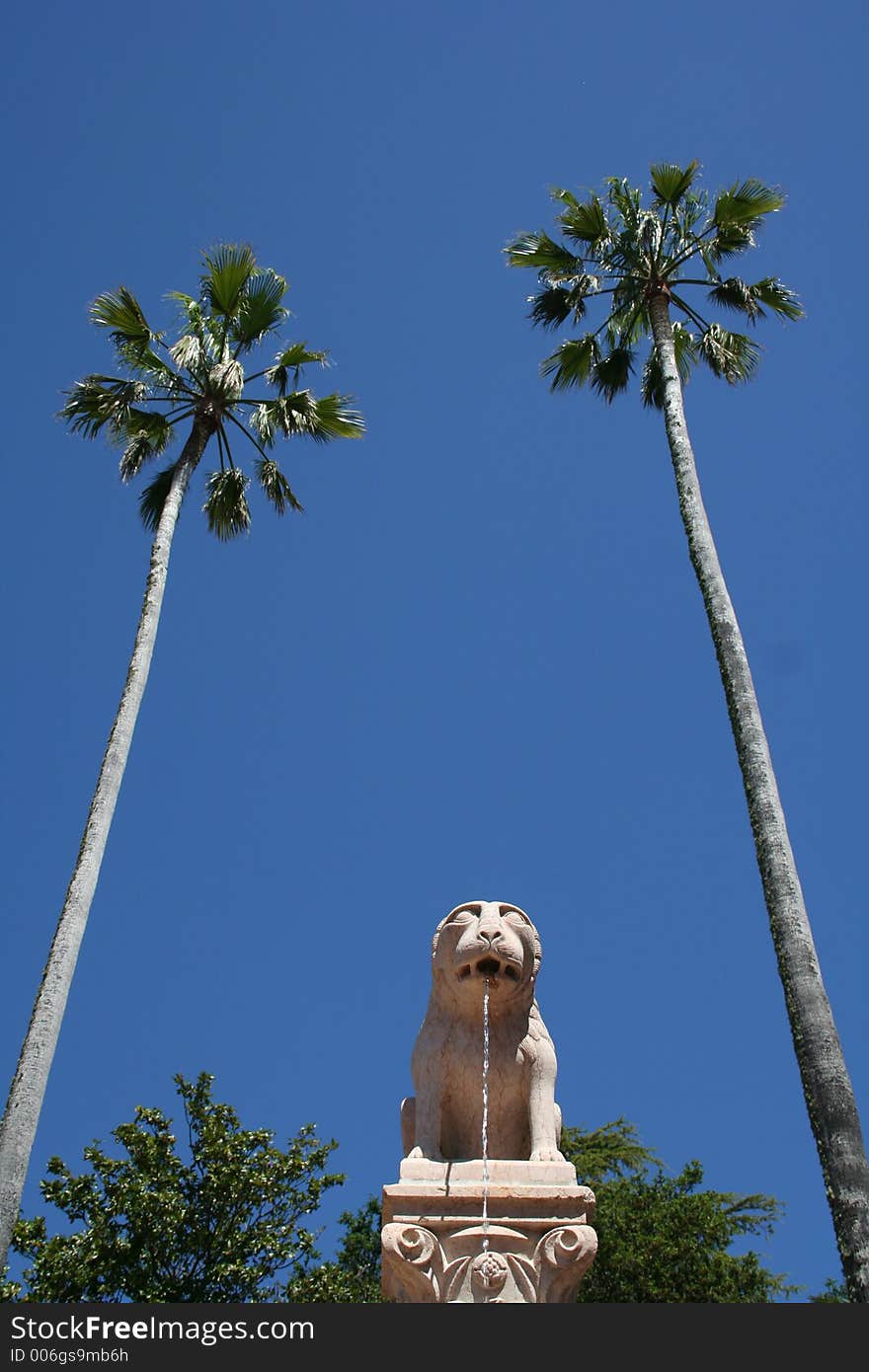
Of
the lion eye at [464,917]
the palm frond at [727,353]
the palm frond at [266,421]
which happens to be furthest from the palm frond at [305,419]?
the lion eye at [464,917]

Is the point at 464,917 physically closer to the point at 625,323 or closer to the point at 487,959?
the point at 487,959

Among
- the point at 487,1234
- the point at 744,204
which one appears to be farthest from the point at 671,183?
the point at 487,1234

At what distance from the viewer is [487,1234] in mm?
6746

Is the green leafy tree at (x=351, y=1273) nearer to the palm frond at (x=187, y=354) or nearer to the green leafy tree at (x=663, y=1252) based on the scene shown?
the green leafy tree at (x=663, y=1252)

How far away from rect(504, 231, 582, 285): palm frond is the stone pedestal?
12.2m

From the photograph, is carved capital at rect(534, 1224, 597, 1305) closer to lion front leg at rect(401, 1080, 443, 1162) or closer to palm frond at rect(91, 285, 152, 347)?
lion front leg at rect(401, 1080, 443, 1162)

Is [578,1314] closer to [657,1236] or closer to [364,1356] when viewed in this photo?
[364,1356]

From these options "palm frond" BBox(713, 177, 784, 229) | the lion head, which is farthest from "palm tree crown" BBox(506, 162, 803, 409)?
the lion head

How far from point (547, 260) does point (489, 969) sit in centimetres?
1129

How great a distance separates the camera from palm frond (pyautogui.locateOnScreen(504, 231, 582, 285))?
16094mm

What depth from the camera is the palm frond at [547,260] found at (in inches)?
634

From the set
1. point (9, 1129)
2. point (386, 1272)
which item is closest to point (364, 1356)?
point (386, 1272)

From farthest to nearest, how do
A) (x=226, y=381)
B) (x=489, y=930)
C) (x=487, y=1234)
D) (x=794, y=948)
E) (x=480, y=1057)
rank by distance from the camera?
(x=226, y=381) → (x=794, y=948) → (x=489, y=930) → (x=480, y=1057) → (x=487, y=1234)

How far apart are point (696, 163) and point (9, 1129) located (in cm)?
1350
